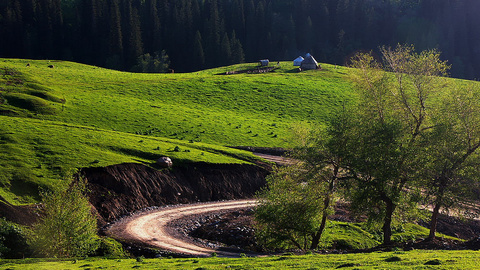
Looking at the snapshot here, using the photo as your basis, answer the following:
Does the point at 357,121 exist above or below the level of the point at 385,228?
above

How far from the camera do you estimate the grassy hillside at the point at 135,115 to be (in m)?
51.4

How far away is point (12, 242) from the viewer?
34.9 metres

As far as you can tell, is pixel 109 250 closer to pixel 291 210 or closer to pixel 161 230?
pixel 161 230

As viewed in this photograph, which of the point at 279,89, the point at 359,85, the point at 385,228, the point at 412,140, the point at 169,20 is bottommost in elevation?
the point at 385,228

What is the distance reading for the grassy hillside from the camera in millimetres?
51438

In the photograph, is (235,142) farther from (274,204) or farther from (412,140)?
(412,140)

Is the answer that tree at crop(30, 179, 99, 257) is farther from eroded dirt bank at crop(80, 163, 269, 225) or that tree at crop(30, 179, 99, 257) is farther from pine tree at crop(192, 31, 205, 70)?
pine tree at crop(192, 31, 205, 70)

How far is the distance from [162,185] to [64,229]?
22311 millimetres

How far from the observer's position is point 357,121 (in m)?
38.3

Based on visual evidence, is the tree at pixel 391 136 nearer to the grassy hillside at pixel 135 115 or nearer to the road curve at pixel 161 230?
the road curve at pixel 161 230

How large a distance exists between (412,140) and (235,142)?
39.5m

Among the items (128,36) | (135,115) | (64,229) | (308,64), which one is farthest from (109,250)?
(128,36)

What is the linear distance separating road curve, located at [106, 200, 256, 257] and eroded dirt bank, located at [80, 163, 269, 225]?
2.27 meters

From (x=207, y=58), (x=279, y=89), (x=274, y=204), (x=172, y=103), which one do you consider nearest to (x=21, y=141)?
(x=274, y=204)
